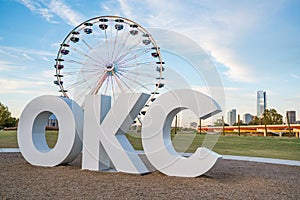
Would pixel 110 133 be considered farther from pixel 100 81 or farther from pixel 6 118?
pixel 6 118

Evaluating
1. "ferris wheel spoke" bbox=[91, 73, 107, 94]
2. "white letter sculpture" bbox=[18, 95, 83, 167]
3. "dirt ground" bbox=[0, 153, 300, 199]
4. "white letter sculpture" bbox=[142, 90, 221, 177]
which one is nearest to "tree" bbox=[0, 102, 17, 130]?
"ferris wheel spoke" bbox=[91, 73, 107, 94]

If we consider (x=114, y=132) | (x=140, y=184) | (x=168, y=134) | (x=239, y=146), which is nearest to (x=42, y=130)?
(x=114, y=132)

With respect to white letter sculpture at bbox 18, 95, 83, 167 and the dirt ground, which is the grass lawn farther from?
the dirt ground

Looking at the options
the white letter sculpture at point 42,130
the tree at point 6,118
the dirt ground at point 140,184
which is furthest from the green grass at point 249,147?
the tree at point 6,118

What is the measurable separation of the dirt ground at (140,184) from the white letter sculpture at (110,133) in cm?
29

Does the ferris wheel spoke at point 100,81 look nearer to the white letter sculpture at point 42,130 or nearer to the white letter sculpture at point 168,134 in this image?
the white letter sculpture at point 42,130

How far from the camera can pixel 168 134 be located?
7.46m

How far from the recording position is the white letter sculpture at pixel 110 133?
7.57m

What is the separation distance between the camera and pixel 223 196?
5504 mm

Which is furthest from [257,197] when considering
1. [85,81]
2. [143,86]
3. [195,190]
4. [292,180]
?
[85,81]

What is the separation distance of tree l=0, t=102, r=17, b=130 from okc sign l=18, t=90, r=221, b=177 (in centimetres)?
2850

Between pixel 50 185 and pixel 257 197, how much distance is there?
3672 millimetres

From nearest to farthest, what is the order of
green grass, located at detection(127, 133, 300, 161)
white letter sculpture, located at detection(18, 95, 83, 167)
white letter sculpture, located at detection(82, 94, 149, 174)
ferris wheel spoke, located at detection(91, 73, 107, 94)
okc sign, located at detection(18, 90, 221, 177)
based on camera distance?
okc sign, located at detection(18, 90, 221, 177), white letter sculpture, located at detection(82, 94, 149, 174), white letter sculpture, located at detection(18, 95, 83, 167), ferris wheel spoke, located at detection(91, 73, 107, 94), green grass, located at detection(127, 133, 300, 161)

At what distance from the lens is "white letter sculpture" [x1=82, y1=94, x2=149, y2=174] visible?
7570 millimetres
